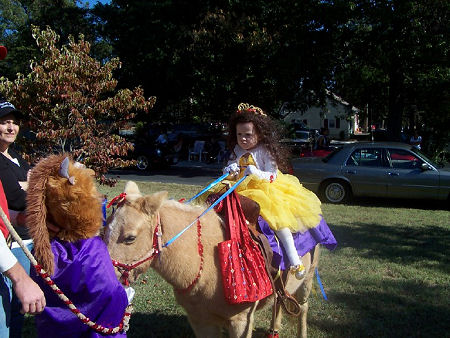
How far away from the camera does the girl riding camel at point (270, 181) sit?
3.22 m

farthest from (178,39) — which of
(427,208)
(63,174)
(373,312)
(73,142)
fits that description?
(63,174)

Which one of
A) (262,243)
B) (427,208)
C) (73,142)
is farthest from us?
(427,208)

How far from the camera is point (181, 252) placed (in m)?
2.65

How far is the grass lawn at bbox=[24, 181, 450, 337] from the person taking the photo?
Result: 408 centimetres

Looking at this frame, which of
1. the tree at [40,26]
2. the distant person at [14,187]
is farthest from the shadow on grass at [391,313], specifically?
the tree at [40,26]

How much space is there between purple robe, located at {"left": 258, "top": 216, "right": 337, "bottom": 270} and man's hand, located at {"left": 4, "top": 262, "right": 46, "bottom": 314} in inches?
71.8

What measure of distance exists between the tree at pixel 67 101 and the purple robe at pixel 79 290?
5.49 meters

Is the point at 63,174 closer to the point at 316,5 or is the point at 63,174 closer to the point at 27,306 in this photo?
the point at 27,306

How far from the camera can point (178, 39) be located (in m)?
16.7

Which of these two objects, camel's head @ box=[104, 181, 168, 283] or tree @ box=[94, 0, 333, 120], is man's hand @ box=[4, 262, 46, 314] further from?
tree @ box=[94, 0, 333, 120]

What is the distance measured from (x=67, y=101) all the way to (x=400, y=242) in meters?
6.51

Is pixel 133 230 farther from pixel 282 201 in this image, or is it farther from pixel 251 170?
pixel 282 201

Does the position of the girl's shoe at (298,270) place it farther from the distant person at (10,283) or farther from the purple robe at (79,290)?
the distant person at (10,283)

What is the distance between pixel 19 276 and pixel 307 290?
9.41ft
